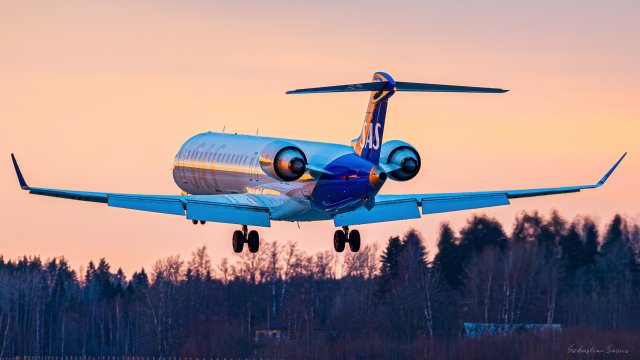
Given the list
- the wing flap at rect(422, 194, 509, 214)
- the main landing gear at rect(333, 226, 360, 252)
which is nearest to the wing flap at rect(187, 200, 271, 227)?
the main landing gear at rect(333, 226, 360, 252)

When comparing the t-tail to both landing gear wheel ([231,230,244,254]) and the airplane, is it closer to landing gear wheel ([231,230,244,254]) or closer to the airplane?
the airplane

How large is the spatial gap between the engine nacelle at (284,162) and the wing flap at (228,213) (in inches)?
130

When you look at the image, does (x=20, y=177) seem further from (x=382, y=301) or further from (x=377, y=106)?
(x=382, y=301)

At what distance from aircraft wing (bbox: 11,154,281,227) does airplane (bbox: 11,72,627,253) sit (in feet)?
0.14

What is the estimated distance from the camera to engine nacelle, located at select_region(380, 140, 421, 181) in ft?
206

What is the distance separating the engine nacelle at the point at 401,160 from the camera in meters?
62.7

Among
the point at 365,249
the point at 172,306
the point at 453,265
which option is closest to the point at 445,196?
the point at 453,265

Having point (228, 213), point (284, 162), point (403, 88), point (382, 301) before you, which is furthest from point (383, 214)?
point (382, 301)

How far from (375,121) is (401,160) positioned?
2060 mm

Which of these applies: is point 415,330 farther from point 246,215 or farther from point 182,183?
point 246,215

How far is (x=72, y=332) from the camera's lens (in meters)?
120

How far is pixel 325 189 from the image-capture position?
63062 mm

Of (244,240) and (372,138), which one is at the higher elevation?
(372,138)

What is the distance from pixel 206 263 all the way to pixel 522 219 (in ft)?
85.2
